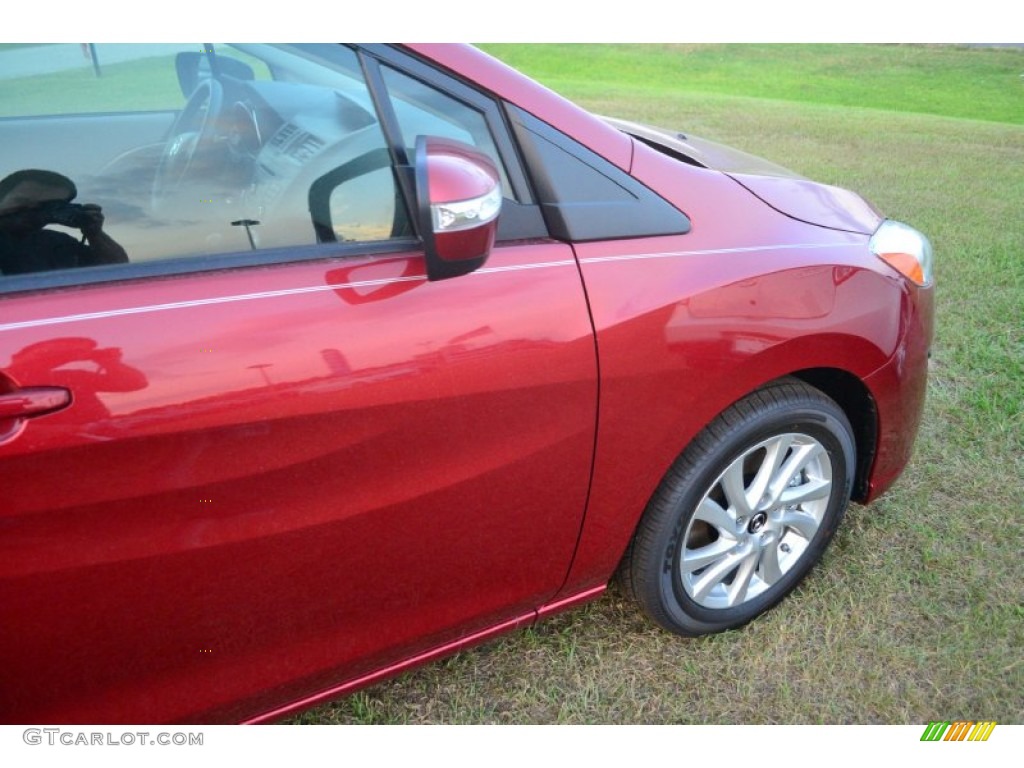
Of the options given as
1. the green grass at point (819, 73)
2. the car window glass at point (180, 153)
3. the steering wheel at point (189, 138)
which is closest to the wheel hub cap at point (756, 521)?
the car window glass at point (180, 153)

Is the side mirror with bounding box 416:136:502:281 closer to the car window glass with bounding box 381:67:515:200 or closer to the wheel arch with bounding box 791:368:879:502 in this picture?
the car window glass with bounding box 381:67:515:200

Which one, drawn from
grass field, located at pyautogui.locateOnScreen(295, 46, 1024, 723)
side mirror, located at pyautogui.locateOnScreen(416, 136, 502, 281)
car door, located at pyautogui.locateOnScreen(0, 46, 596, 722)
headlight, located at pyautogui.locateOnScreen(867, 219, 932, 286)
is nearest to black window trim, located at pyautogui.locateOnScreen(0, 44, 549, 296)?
car door, located at pyautogui.locateOnScreen(0, 46, 596, 722)

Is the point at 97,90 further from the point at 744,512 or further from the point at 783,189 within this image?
the point at 744,512

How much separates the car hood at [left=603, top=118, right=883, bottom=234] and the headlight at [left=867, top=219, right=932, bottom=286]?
0.04 m

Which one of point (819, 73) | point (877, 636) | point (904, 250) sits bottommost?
point (819, 73)

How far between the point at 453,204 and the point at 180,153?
588mm

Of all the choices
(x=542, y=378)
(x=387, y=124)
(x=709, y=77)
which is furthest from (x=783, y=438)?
(x=709, y=77)

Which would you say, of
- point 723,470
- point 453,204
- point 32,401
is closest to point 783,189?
point 723,470

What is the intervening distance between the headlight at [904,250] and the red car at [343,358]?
113 millimetres

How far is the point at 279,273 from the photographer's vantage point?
1427 mm

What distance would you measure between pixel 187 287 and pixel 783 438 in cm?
147

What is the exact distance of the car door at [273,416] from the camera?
128cm

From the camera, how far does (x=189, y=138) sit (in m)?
Result: 1.59

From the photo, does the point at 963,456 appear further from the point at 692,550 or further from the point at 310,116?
the point at 310,116
